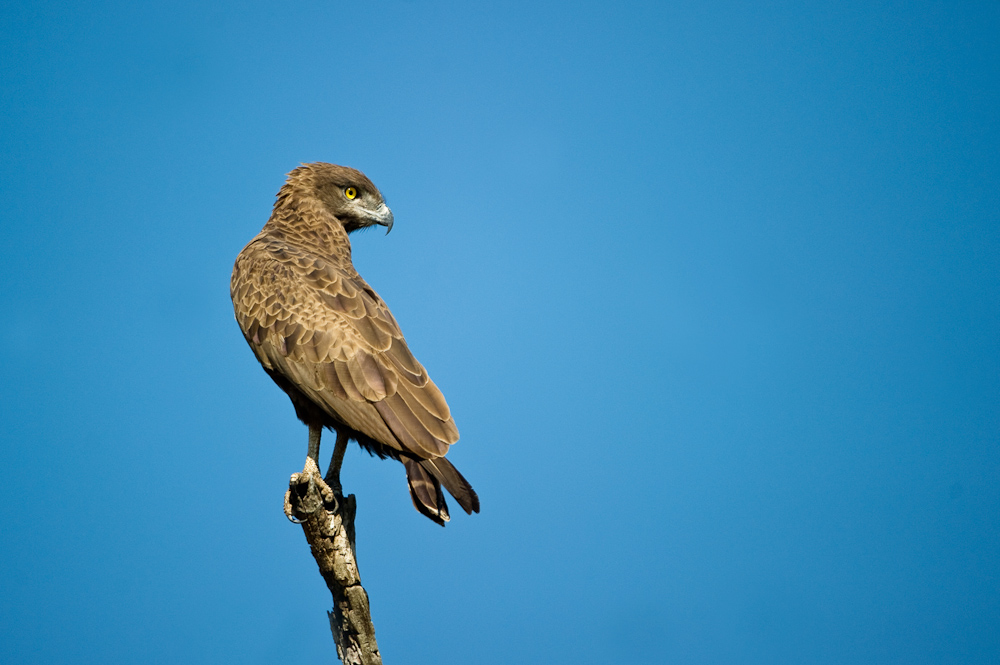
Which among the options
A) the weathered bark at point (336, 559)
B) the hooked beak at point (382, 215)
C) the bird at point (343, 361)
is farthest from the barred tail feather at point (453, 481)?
the hooked beak at point (382, 215)

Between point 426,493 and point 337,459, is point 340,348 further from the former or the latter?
point 426,493

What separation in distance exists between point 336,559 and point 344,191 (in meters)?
3.45

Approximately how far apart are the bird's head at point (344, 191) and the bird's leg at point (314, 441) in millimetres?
2251

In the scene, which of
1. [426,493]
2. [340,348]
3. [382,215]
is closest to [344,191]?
[382,215]

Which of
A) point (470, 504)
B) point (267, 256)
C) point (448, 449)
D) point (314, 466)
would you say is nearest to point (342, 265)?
point (267, 256)

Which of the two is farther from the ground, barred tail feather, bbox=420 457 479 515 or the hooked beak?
the hooked beak

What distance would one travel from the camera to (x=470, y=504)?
4215 mm

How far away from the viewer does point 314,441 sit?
5230mm

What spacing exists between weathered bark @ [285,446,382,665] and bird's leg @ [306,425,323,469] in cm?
66

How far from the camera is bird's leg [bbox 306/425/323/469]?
17.0 feet

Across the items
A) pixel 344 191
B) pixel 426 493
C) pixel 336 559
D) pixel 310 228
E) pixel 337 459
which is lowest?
pixel 336 559

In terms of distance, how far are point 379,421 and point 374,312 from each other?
0.91 metres

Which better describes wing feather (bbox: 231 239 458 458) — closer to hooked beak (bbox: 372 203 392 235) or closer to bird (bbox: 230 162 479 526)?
bird (bbox: 230 162 479 526)

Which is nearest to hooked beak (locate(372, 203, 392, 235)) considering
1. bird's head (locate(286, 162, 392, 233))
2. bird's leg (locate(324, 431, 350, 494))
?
bird's head (locate(286, 162, 392, 233))
